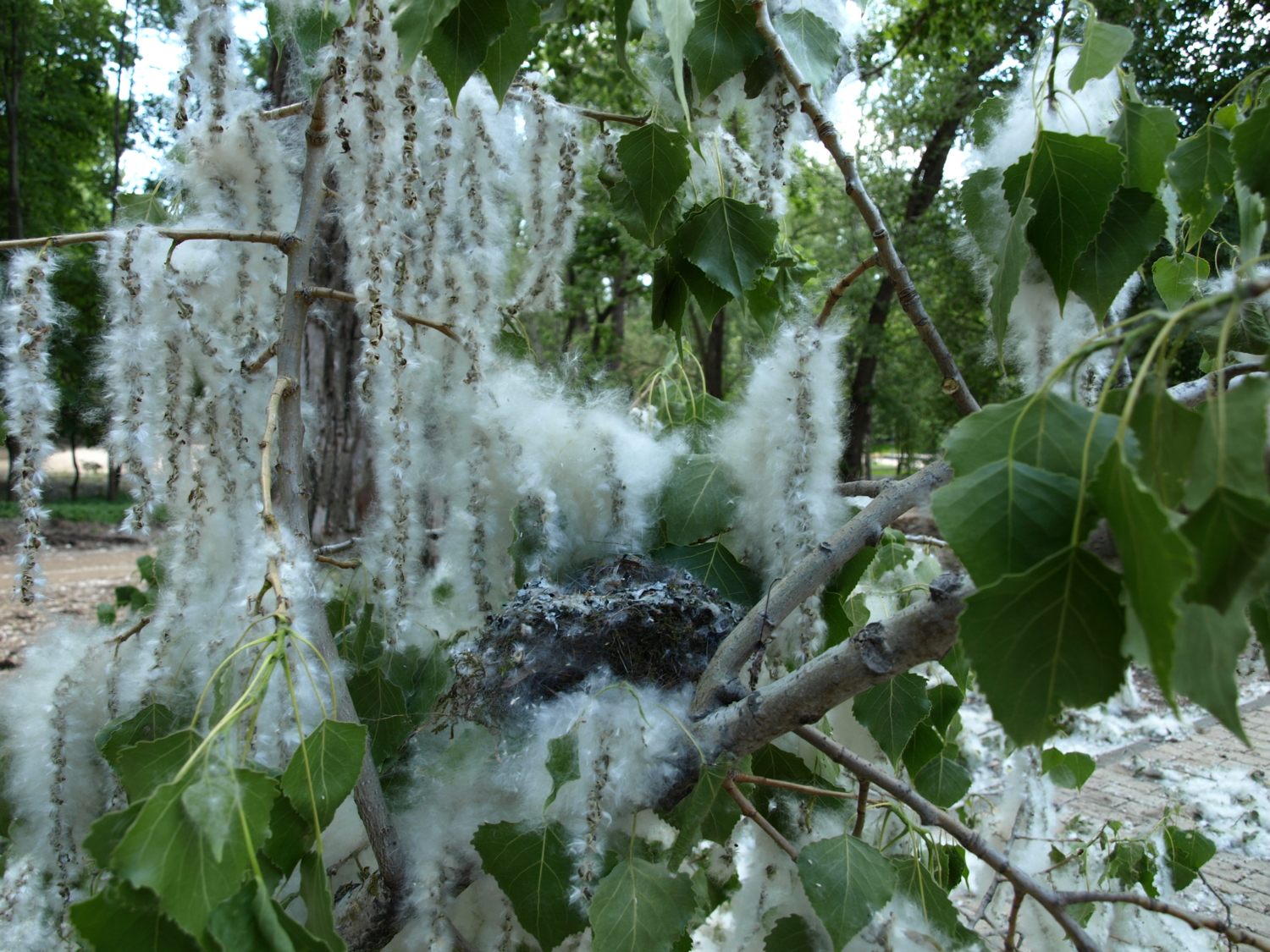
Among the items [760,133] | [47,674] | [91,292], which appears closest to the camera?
[760,133]

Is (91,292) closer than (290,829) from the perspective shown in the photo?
No

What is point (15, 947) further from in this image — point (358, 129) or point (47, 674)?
point (358, 129)

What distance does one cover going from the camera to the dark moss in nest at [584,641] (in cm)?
88

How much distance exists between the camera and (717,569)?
104 centimetres

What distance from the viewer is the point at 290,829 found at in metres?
0.62

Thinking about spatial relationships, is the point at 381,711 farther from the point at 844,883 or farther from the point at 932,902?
the point at 932,902

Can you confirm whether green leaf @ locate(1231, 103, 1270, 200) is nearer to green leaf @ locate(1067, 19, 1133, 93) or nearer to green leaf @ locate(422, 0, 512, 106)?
green leaf @ locate(1067, 19, 1133, 93)

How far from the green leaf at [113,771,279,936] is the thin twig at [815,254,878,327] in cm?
78

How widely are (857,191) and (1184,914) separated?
0.86m

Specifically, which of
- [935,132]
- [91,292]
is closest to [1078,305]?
[935,132]

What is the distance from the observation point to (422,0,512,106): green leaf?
0.68m

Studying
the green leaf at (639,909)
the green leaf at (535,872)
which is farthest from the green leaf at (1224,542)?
the green leaf at (535,872)

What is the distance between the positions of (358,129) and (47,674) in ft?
2.99

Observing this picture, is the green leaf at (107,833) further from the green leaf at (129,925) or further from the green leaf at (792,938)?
the green leaf at (792,938)
